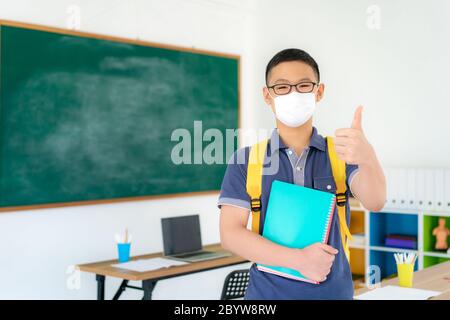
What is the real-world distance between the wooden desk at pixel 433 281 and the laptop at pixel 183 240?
1.40 meters

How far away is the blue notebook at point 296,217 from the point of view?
131 cm

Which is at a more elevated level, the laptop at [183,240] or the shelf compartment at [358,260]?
the laptop at [183,240]

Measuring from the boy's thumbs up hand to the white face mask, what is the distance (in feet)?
0.58

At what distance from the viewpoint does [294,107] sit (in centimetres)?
140

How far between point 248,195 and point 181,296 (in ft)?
11.1

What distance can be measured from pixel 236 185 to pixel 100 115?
2785mm

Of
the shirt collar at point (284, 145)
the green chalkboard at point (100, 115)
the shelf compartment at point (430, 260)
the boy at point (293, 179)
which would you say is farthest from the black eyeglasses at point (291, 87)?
the shelf compartment at point (430, 260)

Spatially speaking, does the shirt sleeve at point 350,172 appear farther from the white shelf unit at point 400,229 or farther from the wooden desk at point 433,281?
the white shelf unit at point 400,229

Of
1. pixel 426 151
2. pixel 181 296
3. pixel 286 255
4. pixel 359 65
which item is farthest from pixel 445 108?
pixel 286 255

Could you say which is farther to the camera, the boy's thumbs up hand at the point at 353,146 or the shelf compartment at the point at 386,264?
the shelf compartment at the point at 386,264

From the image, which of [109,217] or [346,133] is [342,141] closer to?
[346,133]

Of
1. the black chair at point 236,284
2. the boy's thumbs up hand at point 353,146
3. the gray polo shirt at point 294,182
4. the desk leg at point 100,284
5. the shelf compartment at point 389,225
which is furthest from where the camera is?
the shelf compartment at point 389,225

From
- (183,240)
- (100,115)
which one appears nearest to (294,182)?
(183,240)

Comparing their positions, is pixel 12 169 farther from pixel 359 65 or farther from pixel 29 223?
pixel 359 65
